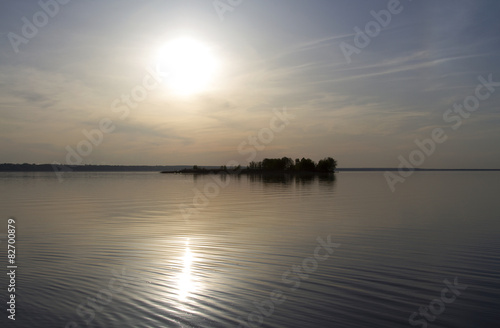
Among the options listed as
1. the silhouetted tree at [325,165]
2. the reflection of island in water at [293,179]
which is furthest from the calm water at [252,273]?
the silhouetted tree at [325,165]

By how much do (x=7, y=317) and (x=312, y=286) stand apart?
6808 millimetres

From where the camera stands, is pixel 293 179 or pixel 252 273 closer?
pixel 252 273

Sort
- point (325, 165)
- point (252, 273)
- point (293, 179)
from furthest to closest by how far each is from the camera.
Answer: point (325, 165) < point (293, 179) < point (252, 273)

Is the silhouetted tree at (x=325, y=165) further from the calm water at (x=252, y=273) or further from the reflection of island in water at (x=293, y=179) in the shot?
the calm water at (x=252, y=273)

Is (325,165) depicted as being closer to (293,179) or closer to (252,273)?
(293,179)

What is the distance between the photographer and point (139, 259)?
12797 mm

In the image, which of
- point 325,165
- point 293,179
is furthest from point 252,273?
point 325,165

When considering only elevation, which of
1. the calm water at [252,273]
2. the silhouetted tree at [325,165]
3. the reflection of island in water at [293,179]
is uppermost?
the silhouetted tree at [325,165]

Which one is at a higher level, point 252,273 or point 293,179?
point 293,179

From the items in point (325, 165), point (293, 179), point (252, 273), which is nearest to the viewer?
point (252, 273)

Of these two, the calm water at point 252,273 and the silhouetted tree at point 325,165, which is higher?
the silhouetted tree at point 325,165

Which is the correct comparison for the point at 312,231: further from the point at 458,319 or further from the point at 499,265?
the point at 458,319

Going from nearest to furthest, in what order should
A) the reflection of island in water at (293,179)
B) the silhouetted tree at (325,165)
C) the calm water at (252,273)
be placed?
1. the calm water at (252,273)
2. the reflection of island in water at (293,179)
3. the silhouetted tree at (325,165)

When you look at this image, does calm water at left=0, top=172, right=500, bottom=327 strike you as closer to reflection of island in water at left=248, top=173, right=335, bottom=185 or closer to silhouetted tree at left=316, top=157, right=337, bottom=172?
reflection of island in water at left=248, top=173, right=335, bottom=185
